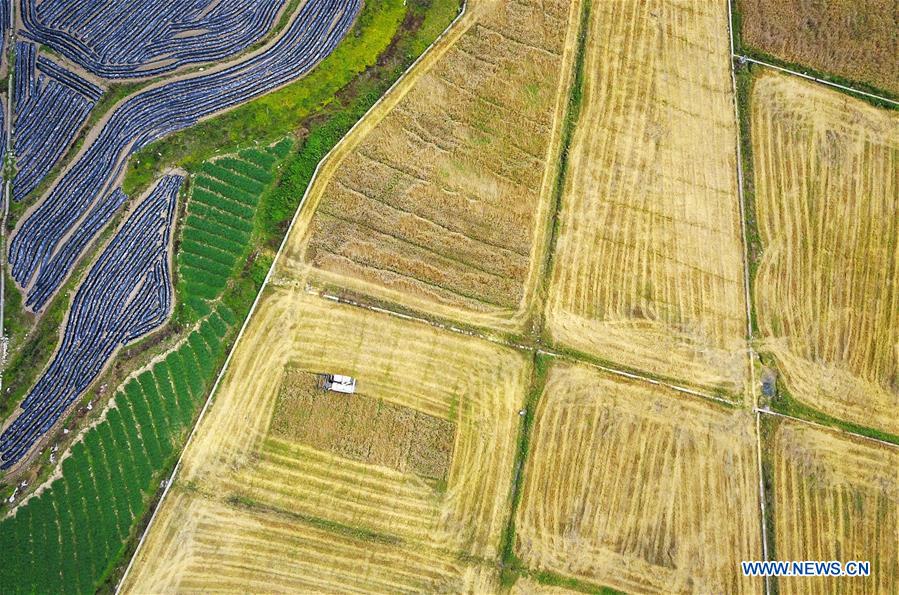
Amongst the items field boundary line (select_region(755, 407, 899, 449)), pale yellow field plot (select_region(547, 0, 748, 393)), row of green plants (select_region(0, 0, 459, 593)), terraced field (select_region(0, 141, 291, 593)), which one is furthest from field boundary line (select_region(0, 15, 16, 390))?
field boundary line (select_region(755, 407, 899, 449))

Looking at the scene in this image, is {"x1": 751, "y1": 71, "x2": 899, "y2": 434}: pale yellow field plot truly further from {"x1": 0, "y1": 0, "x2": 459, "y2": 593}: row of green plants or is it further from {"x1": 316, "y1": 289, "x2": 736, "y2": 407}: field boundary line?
{"x1": 0, "y1": 0, "x2": 459, "y2": 593}: row of green plants

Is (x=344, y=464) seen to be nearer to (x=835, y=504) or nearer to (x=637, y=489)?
(x=637, y=489)

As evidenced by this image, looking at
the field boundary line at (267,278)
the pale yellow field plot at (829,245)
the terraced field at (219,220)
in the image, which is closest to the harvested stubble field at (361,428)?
the field boundary line at (267,278)

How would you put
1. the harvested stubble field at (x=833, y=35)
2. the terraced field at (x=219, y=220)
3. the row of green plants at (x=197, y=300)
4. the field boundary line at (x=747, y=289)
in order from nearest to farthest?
the row of green plants at (x=197, y=300), the terraced field at (x=219, y=220), the field boundary line at (x=747, y=289), the harvested stubble field at (x=833, y=35)

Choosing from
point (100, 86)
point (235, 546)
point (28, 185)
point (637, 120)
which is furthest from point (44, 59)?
point (637, 120)

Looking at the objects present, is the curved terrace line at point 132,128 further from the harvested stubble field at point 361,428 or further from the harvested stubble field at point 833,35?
the harvested stubble field at point 833,35

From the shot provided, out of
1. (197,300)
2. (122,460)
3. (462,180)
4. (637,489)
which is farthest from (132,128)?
(637,489)
